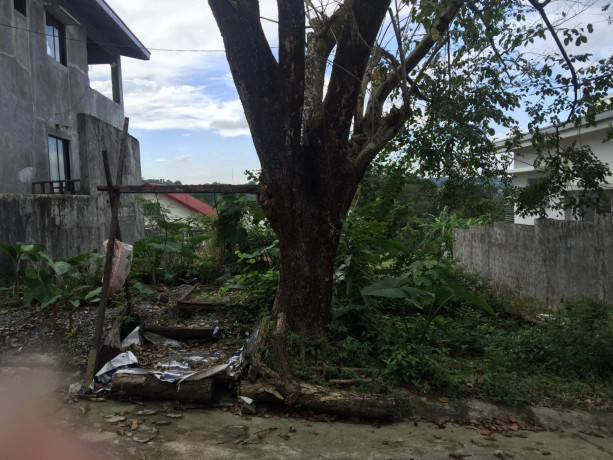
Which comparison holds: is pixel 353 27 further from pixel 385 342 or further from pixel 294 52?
pixel 385 342

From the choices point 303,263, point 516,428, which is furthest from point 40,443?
point 516,428

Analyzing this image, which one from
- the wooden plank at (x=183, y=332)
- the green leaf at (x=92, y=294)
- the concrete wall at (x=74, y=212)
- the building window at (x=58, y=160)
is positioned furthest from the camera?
the building window at (x=58, y=160)

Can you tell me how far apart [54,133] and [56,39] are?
8.43ft

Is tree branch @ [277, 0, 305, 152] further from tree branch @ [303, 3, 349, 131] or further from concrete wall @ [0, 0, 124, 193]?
concrete wall @ [0, 0, 124, 193]

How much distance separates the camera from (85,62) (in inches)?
512

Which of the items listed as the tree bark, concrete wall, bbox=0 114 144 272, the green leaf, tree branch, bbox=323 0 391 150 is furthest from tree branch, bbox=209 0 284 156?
concrete wall, bbox=0 114 144 272

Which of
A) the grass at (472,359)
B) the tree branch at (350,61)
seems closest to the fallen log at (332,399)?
the grass at (472,359)

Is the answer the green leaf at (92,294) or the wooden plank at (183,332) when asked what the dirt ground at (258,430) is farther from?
the green leaf at (92,294)

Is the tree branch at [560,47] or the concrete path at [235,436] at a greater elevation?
the tree branch at [560,47]

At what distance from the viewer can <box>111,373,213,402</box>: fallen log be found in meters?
4.47

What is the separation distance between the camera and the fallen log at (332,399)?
14.0 ft

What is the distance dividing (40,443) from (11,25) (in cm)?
896

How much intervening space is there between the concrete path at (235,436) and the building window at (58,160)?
7962 millimetres

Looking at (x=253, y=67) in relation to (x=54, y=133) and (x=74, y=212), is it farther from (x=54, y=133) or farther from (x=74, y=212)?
(x=54, y=133)
